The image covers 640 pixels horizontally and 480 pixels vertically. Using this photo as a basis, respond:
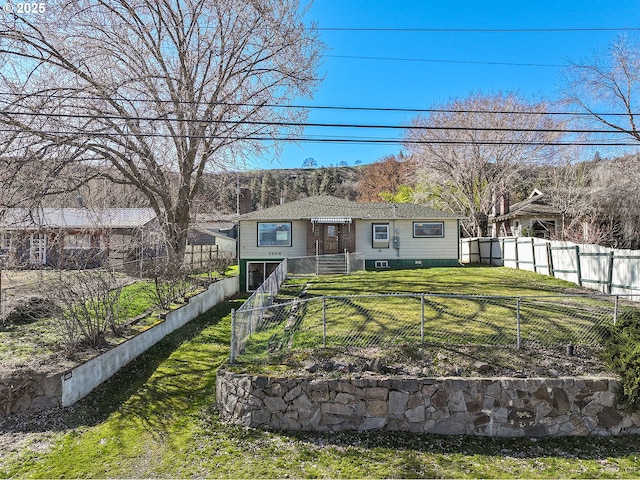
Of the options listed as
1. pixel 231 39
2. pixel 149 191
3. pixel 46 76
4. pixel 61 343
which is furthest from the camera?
pixel 149 191

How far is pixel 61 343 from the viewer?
25.8 feet

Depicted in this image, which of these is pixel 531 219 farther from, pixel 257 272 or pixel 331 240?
pixel 257 272

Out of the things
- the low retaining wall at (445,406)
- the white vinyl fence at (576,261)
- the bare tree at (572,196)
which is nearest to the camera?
the low retaining wall at (445,406)

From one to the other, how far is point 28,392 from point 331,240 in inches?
609

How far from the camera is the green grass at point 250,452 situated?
524 cm

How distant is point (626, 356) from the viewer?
646cm

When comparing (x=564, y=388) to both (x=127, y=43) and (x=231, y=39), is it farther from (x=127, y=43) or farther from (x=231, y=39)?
(x=127, y=43)

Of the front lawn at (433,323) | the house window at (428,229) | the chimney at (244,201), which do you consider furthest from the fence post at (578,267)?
the chimney at (244,201)

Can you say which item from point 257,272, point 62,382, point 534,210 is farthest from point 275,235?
point 534,210

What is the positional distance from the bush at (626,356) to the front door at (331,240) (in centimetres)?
1435

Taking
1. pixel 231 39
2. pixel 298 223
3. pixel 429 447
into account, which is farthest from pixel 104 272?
pixel 298 223

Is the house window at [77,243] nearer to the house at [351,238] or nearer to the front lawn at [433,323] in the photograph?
the front lawn at [433,323]

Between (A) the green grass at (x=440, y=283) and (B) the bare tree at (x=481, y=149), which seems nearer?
(A) the green grass at (x=440, y=283)

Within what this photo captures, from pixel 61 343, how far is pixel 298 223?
1369 cm
